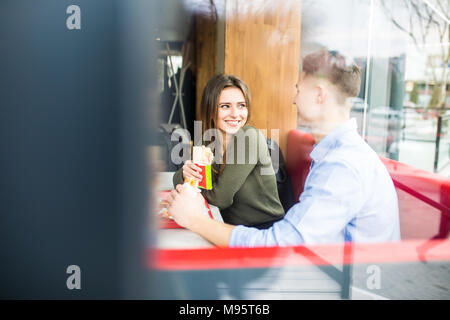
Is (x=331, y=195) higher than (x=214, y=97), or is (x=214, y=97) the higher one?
(x=214, y=97)

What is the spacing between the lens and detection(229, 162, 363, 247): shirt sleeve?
1131mm

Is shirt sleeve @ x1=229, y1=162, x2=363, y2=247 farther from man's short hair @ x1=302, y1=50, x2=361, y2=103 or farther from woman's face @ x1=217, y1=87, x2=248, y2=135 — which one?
woman's face @ x1=217, y1=87, x2=248, y2=135

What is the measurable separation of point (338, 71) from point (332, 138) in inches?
11.8

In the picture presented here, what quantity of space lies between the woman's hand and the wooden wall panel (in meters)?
0.34

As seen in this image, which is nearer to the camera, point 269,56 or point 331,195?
point 331,195

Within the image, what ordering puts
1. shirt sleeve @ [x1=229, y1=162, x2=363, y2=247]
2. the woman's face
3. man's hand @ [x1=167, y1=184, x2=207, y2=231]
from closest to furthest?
shirt sleeve @ [x1=229, y1=162, x2=363, y2=247]
man's hand @ [x1=167, y1=184, x2=207, y2=231]
the woman's face

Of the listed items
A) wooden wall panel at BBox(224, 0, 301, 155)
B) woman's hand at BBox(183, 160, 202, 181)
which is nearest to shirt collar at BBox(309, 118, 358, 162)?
wooden wall panel at BBox(224, 0, 301, 155)

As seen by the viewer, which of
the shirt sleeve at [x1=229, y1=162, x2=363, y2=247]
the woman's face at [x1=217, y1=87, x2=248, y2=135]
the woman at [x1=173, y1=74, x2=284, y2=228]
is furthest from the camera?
the woman's face at [x1=217, y1=87, x2=248, y2=135]

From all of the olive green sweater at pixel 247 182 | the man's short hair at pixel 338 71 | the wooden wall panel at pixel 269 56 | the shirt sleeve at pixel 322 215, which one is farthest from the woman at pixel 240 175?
the man's short hair at pixel 338 71

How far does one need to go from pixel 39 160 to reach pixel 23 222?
0.14 m

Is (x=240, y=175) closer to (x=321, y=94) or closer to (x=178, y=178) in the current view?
(x=178, y=178)

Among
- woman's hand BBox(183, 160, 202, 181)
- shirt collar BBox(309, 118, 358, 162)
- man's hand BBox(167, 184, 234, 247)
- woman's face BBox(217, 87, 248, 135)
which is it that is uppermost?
woman's face BBox(217, 87, 248, 135)

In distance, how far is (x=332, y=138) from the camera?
127 cm

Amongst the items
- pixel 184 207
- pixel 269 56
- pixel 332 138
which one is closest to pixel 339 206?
pixel 332 138
